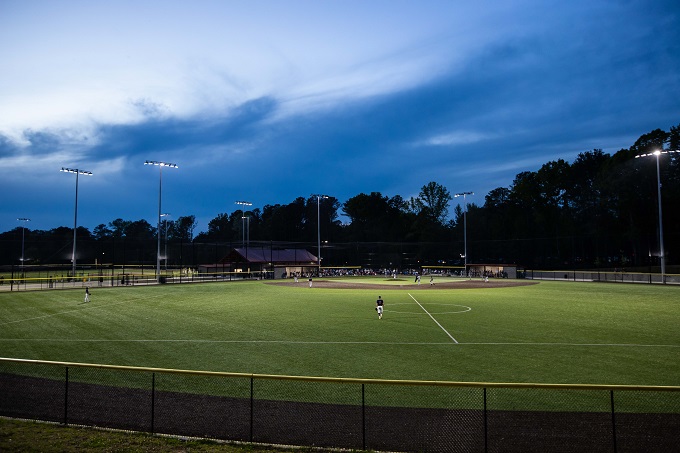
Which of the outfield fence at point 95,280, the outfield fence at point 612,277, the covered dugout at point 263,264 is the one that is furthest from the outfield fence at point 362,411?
the covered dugout at point 263,264

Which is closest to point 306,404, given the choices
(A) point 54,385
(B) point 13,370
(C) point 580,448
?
(C) point 580,448

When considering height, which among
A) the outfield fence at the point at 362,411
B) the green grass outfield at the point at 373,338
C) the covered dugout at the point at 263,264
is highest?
the covered dugout at the point at 263,264

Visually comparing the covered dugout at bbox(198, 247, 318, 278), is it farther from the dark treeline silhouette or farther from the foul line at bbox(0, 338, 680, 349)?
the foul line at bbox(0, 338, 680, 349)

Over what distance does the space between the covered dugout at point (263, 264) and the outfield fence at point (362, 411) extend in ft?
194

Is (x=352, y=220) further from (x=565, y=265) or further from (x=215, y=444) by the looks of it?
(x=215, y=444)

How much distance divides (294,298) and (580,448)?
96.9ft

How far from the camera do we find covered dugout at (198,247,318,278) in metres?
72.6

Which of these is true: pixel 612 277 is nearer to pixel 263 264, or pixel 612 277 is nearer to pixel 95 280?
pixel 263 264

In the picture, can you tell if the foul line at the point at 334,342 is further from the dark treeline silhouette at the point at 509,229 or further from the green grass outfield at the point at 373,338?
the dark treeline silhouette at the point at 509,229

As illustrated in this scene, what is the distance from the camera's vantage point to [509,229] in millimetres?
108812

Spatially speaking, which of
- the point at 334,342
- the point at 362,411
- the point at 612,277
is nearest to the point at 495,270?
the point at 612,277

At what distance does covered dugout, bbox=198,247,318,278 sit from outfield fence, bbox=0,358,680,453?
59.0 metres

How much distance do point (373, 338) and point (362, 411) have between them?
33.9 ft

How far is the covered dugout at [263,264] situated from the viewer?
7260 cm
